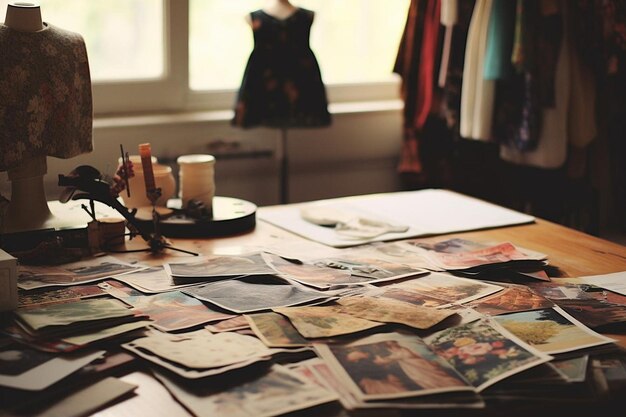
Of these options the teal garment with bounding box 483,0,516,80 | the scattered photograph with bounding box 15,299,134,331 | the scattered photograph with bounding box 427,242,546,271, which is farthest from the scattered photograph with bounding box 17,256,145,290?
the teal garment with bounding box 483,0,516,80

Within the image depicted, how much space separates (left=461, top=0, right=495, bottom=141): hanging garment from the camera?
3.14 m

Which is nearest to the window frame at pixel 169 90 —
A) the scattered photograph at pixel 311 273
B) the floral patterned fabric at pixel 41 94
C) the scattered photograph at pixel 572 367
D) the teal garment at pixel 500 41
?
the teal garment at pixel 500 41

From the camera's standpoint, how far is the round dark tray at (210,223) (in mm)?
2119

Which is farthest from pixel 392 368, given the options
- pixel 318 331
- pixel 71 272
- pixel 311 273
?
pixel 71 272

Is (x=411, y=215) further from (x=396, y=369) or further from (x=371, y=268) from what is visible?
(x=396, y=369)

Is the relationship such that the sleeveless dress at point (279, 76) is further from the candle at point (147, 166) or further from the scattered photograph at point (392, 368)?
the scattered photograph at point (392, 368)

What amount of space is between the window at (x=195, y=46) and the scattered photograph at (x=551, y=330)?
6.01 feet

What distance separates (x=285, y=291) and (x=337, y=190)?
6.00ft

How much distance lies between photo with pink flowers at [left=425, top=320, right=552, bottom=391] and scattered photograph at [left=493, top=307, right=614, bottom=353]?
35 millimetres

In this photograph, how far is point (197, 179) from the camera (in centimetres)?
220

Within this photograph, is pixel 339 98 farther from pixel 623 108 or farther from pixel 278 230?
pixel 278 230

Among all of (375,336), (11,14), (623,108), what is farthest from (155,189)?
(623,108)

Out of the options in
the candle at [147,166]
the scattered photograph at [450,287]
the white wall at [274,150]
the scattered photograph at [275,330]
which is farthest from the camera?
the white wall at [274,150]

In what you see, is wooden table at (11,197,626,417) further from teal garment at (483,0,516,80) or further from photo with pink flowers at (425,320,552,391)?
teal garment at (483,0,516,80)
